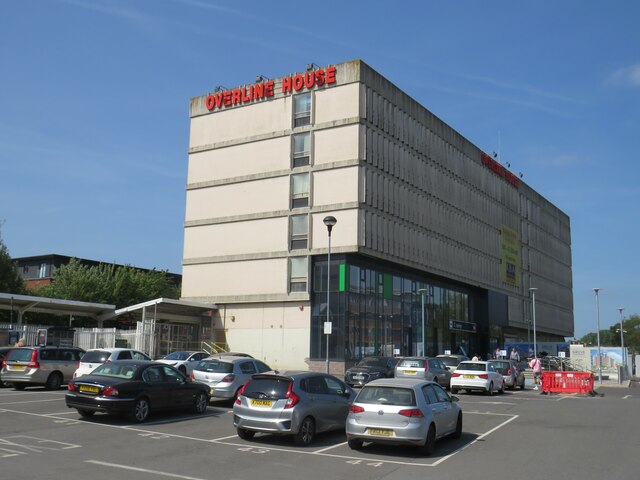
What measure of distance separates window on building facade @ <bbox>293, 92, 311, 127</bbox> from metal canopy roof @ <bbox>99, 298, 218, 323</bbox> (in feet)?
51.1

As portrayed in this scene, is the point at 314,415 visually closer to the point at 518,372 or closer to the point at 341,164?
the point at 518,372

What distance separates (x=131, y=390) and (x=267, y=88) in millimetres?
38420

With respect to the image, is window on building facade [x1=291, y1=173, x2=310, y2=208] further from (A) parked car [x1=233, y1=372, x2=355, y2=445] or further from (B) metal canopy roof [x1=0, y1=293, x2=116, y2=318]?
(A) parked car [x1=233, y1=372, x2=355, y2=445]

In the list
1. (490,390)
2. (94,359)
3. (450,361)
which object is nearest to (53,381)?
(94,359)

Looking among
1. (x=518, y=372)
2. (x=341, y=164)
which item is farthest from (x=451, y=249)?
(x=518, y=372)

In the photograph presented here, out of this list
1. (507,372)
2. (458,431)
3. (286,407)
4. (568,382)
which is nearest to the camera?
(286,407)

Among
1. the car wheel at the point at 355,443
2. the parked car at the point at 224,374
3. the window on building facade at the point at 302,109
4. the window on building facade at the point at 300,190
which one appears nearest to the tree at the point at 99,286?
the window on building facade at the point at 300,190

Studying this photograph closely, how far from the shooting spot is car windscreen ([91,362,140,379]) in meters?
16.2

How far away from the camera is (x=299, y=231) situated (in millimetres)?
48188

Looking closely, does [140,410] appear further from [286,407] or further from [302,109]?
[302,109]

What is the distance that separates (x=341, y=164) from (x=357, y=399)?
1372 inches

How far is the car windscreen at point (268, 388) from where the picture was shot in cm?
1363

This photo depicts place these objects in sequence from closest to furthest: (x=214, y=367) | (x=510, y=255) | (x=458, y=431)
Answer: (x=458, y=431), (x=214, y=367), (x=510, y=255)

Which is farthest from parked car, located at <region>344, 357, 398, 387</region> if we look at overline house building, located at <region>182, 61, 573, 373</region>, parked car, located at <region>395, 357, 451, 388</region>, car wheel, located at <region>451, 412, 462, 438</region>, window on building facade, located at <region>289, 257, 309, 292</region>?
window on building facade, located at <region>289, 257, 309, 292</region>
